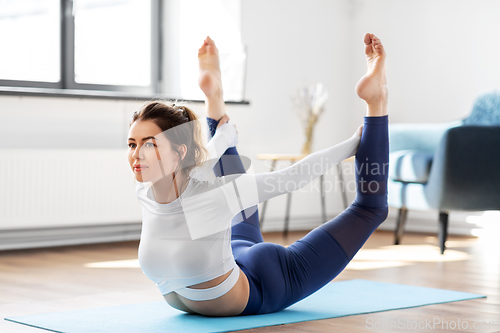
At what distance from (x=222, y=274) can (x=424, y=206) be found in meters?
2.14

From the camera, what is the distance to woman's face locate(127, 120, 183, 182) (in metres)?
1.64

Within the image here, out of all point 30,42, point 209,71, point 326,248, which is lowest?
point 326,248

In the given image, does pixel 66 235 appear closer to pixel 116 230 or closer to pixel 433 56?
pixel 116 230

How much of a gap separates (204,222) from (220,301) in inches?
10.0

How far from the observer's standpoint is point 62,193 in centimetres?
369

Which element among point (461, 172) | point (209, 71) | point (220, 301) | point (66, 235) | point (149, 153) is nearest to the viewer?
point (149, 153)

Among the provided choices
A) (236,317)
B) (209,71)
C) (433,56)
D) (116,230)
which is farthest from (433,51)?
(236,317)

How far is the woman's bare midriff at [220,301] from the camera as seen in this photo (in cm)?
174

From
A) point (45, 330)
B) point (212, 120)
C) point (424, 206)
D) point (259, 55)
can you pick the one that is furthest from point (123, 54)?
point (45, 330)

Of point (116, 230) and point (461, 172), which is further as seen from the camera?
point (116, 230)

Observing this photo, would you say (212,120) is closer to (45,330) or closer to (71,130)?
(45,330)

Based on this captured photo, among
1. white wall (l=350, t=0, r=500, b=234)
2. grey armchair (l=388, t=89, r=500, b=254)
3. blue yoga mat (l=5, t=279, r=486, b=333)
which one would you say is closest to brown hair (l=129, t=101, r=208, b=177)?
blue yoga mat (l=5, t=279, r=486, b=333)

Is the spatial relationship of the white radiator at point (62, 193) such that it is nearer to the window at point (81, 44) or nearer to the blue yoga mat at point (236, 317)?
the window at point (81, 44)

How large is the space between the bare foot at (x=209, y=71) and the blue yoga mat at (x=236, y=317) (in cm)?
70
